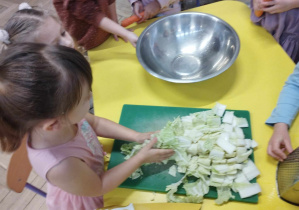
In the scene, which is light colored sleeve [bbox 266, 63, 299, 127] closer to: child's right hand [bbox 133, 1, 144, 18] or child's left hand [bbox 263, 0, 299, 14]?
child's left hand [bbox 263, 0, 299, 14]

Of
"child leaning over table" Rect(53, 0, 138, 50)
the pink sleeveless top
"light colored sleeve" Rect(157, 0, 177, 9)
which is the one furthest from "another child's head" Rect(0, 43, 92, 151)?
"light colored sleeve" Rect(157, 0, 177, 9)

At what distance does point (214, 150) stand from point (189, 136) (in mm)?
126

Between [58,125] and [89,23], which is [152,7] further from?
[58,125]

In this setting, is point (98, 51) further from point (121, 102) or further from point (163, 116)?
point (163, 116)

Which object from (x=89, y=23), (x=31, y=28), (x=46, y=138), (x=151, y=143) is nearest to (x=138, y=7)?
(x=89, y=23)

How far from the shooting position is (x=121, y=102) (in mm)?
1240

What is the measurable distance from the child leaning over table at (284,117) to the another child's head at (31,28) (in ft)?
3.27

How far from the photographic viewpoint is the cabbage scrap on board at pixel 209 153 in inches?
35.2

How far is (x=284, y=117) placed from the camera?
3.29 feet

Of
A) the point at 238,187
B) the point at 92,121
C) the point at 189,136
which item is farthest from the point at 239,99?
the point at 92,121

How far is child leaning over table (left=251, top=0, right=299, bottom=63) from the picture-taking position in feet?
4.04

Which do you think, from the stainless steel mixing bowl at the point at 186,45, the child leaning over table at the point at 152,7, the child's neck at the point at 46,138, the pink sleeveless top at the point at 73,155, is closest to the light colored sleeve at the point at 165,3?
the child leaning over table at the point at 152,7

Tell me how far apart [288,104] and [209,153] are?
40 cm

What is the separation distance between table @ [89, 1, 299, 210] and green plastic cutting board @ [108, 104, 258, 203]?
A: 3 centimetres
